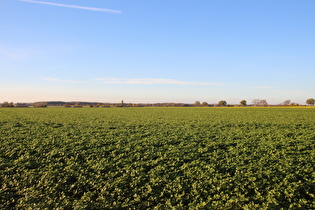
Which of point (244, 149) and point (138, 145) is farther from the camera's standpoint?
point (138, 145)

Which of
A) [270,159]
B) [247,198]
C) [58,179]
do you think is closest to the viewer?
[247,198]

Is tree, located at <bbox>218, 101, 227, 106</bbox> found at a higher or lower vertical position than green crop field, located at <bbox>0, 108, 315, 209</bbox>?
higher

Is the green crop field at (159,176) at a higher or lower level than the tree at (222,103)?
lower

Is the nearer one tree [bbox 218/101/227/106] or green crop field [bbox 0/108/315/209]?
green crop field [bbox 0/108/315/209]

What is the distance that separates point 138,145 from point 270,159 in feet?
25.9

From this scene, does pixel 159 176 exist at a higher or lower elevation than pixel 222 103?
lower

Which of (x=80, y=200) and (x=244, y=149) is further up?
(x=244, y=149)

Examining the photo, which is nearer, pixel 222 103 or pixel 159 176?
pixel 159 176

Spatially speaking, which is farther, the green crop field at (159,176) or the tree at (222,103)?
the tree at (222,103)

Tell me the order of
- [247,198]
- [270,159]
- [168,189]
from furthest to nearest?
[270,159] → [168,189] → [247,198]

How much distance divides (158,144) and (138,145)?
4.60 ft

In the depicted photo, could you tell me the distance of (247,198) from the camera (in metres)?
7.48

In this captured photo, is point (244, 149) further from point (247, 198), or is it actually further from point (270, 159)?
point (247, 198)

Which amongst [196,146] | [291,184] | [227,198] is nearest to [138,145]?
[196,146]
